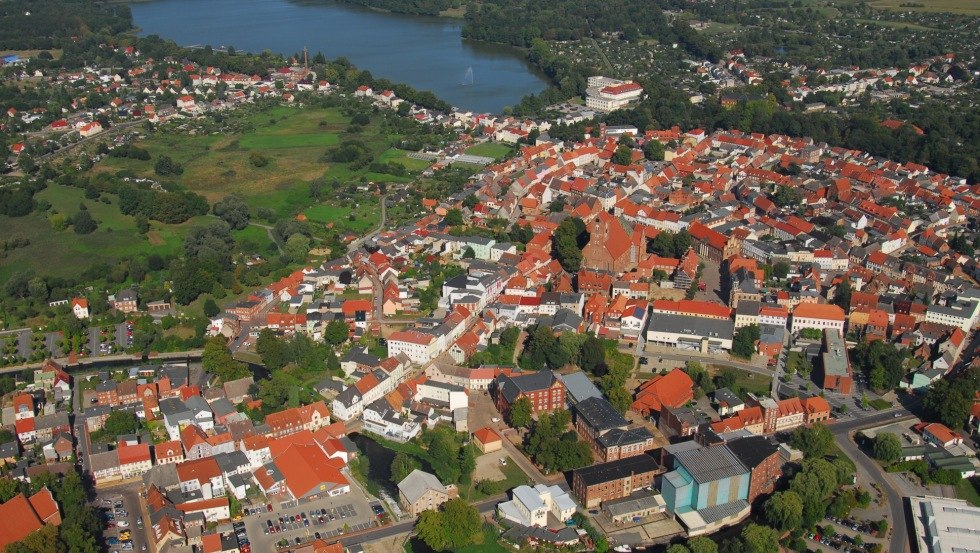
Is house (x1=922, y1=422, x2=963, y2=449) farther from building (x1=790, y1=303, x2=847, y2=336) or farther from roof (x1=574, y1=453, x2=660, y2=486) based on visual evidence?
roof (x1=574, y1=453, x2=660, y2=486)

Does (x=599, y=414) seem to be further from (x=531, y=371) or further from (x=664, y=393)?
(x=531, y=371)

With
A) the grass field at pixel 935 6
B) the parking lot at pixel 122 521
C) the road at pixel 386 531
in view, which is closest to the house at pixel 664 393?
the road at pixel 386 531

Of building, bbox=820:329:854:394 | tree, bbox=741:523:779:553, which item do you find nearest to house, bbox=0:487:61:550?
tree, bbox=741:523:779:553

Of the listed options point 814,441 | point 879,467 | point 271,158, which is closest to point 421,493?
point 814,441

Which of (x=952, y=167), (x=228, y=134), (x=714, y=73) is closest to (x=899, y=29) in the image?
(x=714, y=73)

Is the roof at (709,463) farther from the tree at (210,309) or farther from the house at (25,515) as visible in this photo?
the tree at (210,309)
